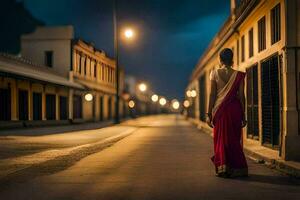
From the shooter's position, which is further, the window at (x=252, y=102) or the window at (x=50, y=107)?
the window at (x=50, y=107)

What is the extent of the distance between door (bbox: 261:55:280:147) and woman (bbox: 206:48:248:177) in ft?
18.3

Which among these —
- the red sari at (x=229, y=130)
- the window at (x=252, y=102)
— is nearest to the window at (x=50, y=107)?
the window at (x=252, y=102)

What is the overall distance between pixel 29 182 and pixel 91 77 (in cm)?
4039

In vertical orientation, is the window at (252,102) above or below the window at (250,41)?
below

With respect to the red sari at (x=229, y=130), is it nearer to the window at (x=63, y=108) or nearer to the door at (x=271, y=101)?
the door at (x=271, y=101)

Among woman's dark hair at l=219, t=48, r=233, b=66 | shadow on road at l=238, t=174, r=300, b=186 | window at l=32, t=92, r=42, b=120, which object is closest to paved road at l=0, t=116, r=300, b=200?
shadow on road at l=238, t=174, r=300, b=186

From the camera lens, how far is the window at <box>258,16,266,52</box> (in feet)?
55.7

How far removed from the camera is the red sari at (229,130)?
29.1 feet

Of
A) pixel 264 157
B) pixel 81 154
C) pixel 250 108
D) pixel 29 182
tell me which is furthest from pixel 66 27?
pixel 29 182

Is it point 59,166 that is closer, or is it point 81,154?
point 59,166

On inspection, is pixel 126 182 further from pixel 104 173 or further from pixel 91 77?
pixel 91 77

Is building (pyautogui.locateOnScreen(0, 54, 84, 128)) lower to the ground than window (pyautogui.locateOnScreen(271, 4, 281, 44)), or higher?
lower

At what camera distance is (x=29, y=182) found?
8.51 m

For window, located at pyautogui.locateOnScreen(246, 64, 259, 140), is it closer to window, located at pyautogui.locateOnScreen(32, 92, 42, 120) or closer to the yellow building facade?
window, located at pyautogui.locateOnScreen(32, 92, 42, 120)
